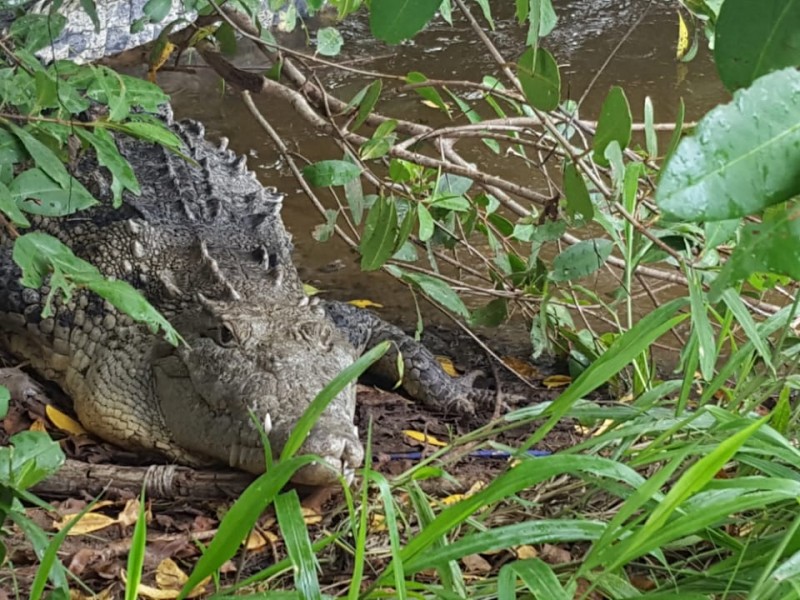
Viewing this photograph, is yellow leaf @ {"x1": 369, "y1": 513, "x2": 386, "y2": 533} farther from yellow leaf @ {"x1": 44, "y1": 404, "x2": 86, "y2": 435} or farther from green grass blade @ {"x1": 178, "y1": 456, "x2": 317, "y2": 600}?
yellow leaf @ {"x1": 44, "y1": 404, "x2": 86, "y2": 435}

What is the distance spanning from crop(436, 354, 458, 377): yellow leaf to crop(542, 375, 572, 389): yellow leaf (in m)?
0.38

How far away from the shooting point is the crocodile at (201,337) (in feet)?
9.04

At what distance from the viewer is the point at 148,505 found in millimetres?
2598

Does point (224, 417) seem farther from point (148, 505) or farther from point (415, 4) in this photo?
point (415, 4)

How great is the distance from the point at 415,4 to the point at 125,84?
4.91 ft

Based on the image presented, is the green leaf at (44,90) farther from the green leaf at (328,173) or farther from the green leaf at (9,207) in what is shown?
the green leaf at (328,173)

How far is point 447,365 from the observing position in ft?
12.0

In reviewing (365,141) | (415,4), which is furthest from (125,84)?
→ (415,4)

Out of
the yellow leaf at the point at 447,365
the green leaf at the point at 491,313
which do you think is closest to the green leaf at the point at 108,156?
the green leaf at the point at 491,313

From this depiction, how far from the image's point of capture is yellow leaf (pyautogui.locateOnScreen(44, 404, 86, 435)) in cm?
317

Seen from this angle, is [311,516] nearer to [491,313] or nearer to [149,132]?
[149,132]

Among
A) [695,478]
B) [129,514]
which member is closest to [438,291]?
[129,514]

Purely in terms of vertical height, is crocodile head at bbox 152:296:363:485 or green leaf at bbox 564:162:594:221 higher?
green leaf at bbox 564:162:594:221

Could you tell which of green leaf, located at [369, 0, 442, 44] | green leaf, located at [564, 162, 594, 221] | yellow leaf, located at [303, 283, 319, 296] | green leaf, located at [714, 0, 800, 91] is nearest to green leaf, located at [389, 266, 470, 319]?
green leaf, located at [564, 162, 594, 221]
